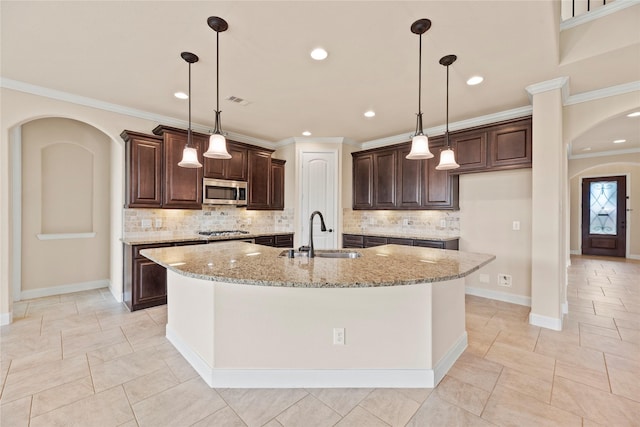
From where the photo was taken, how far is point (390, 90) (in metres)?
3.21

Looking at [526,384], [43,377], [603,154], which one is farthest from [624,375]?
[603,154]

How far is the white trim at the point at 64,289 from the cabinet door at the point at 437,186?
510 centimetres

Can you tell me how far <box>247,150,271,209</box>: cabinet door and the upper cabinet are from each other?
3.00 meters

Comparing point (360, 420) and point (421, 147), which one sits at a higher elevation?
point (421, 147)

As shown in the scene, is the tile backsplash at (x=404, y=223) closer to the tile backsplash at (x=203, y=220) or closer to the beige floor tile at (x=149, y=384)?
the tile backsplash at (x=203, y=220)

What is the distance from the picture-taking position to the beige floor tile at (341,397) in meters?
1.79

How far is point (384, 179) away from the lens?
198 inches

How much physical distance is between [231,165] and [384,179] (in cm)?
256

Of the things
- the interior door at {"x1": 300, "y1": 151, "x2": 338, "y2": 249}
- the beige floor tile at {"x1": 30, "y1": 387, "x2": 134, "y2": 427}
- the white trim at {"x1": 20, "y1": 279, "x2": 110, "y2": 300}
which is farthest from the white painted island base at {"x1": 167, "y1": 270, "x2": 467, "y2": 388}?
the white trim at {"x1": 20, "y1": 279, "x2": 110, "y2": 300}

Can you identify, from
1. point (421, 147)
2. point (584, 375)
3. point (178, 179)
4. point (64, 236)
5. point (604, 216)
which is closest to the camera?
point (584, 375)

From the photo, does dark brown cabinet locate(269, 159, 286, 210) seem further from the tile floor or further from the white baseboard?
the white baseboard

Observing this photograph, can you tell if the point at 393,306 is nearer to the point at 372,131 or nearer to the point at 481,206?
the point at 481,206

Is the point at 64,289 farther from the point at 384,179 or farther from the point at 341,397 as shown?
the point at 384,179

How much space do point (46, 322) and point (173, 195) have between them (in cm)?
188
